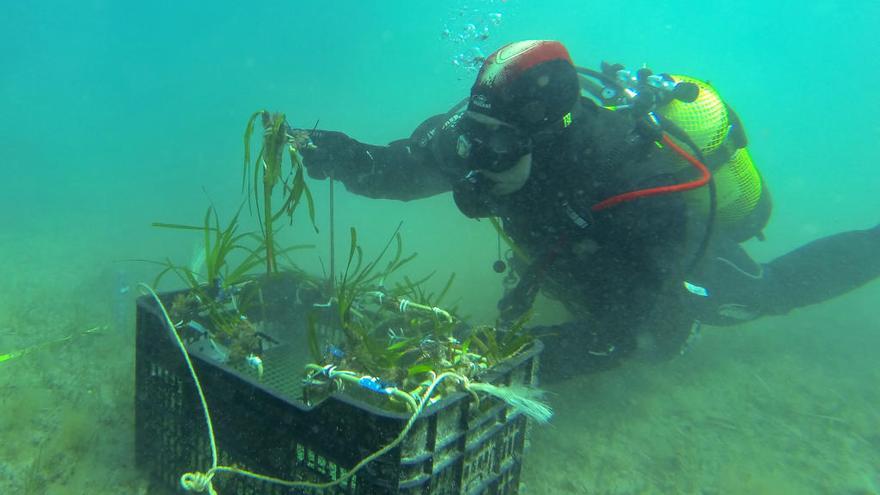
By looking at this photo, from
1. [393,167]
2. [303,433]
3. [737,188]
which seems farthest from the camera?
[737,188]

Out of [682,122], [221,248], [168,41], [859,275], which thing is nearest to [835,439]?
[859,275]

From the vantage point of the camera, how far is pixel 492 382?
1702 mm

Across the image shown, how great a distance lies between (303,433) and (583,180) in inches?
86.1

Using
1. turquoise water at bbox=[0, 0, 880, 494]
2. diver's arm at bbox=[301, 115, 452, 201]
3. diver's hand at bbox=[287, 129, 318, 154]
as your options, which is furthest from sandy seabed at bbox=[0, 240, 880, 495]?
diver's arm at bbox=[301, 115, 452, 201]

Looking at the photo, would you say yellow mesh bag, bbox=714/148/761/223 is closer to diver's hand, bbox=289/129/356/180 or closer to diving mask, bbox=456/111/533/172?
diving mask, bbox=456/111/533/172

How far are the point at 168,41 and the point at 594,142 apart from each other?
10509 centimetres

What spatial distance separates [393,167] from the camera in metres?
3.96

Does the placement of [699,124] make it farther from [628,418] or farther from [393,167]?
[393,167]

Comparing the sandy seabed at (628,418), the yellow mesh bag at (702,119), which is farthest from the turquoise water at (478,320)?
the yellow mesh bag at (702,119)

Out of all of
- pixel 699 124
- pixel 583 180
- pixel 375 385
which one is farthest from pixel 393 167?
pixel 375 385

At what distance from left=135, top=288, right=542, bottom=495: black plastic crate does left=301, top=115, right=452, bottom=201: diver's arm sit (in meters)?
1.85

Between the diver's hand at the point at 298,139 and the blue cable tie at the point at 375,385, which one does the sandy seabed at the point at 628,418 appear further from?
the diver's hand at the point at 298,139

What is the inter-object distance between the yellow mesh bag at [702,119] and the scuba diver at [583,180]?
0.01 metres

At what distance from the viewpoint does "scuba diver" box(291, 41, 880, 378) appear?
2.60 m
